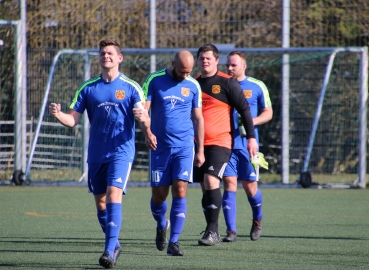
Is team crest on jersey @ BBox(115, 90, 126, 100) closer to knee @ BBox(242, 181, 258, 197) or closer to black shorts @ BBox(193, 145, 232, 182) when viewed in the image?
black shorts @ BBox(193, 145, 232, 182)

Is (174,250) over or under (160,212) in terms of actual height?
under

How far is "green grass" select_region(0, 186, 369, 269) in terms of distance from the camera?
6.88 metres

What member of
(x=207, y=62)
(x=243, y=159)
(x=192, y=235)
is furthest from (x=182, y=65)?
(x=192, y=235)

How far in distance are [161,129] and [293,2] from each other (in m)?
9.93

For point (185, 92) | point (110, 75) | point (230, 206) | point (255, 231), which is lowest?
point (255, 231)

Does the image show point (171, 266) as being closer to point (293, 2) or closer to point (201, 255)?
point (201, 255)

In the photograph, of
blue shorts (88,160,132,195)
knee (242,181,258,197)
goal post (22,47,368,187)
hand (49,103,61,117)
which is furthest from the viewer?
goal post (22,47,368,187)

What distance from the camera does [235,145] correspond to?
9.16 metres

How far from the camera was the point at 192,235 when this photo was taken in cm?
920

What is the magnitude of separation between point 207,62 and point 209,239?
6.18 feet

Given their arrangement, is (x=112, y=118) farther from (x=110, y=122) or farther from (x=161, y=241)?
(x=161, y=241)

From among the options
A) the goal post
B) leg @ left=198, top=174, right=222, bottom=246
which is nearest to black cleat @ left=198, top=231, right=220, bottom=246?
leg @ left=198, top=174, right=222, bottom=246

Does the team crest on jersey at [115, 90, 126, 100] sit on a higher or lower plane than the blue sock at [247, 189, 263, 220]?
higher

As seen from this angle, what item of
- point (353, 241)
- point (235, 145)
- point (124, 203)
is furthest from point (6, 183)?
point (353, 241)
